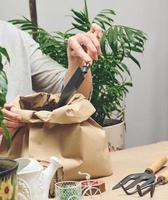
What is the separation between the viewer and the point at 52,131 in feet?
3.08

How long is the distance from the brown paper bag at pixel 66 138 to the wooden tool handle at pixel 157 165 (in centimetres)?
13

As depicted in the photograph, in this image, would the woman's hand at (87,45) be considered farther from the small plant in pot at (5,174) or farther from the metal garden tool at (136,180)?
the small plant in pot at (5,174)

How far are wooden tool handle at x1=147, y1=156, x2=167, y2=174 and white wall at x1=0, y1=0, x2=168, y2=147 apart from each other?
122cm

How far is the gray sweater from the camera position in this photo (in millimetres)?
1477

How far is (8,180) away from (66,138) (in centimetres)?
35

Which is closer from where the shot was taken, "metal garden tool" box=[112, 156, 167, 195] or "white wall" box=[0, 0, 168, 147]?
"metal garden tool" box=[112, 156, 167, 195]

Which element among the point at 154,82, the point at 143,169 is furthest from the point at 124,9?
the point at 143,169

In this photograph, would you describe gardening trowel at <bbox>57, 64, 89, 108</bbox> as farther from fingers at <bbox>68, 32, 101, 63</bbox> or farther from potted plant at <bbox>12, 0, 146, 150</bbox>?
potted plant at <bbox>12, 0, 146, 150</bbox>

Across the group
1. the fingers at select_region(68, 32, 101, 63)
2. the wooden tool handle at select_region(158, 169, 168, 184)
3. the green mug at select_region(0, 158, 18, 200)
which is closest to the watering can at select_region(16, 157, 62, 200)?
the green mug at select_region(0, 158, 18, 200)

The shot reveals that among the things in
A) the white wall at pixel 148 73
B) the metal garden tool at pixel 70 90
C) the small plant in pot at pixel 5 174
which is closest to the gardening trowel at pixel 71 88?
the metal garden tool at pixel 70 90

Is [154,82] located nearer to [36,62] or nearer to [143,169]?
[36,62]

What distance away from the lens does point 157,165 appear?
40.4 inches

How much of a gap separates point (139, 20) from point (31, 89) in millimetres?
940

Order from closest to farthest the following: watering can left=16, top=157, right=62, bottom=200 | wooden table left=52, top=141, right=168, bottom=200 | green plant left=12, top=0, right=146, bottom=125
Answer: watering can left=16, top=157, right=62, bottom=200 → wooden table left=52, top=141, right=168, bottom=200 → green plant left=12, top=0, right=146, bottom=125
